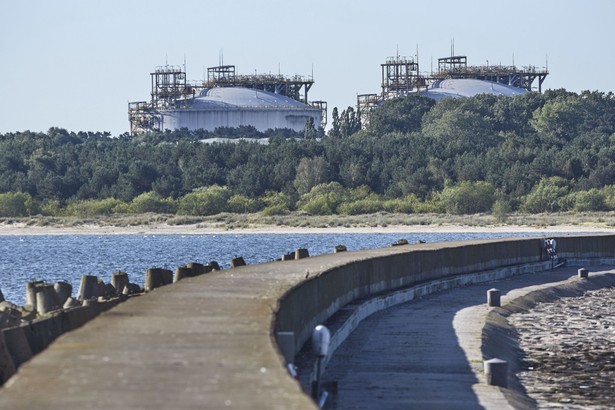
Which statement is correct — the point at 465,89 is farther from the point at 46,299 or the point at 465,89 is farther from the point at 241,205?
the point at 46,299

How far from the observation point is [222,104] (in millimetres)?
178875

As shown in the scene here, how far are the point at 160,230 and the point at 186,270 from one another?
90999 millimetres

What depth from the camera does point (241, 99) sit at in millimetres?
180625

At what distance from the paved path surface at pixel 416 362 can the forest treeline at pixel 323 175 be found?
88261 mm

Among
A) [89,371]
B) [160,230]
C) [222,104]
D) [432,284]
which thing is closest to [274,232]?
[160,230]

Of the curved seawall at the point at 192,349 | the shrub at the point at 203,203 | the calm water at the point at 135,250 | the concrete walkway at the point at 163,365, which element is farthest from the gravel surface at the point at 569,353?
the shrub at the point at 203,203

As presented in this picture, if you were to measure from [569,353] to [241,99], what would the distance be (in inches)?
6087

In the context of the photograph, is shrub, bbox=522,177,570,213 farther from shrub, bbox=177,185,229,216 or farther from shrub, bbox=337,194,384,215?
shrub, bbox=177,185,229,216

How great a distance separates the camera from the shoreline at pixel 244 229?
11150 centimetres

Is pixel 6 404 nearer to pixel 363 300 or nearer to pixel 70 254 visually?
pixel 363 300

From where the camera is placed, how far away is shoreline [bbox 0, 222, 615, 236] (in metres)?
112

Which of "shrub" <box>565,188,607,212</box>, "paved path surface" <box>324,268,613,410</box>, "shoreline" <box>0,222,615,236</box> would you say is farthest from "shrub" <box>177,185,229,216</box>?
"paved path surface" <box>324,268,613,410</box>

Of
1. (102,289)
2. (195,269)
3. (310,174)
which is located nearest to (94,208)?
(310,174)

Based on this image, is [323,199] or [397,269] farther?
[323,199]
